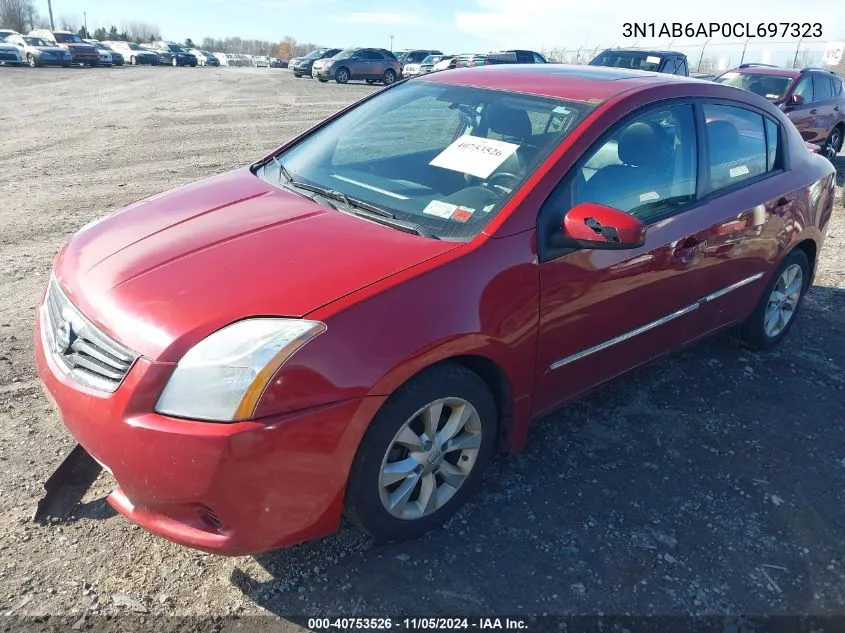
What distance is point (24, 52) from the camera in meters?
33.3

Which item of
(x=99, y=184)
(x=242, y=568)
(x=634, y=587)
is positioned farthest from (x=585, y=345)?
(x=99, y=184)

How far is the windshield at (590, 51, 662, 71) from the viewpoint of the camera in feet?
48.0

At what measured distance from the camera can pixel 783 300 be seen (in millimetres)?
4406

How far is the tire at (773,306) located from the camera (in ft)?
13.8

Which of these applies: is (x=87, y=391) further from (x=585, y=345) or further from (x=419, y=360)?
(x=585, y=345)

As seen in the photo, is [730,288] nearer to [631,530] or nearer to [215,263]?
[631,530]

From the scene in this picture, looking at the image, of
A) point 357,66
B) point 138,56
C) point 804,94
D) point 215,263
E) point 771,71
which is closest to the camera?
point 215,263

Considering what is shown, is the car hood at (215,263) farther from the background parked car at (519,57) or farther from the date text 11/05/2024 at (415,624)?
the background parked car at (519,57)

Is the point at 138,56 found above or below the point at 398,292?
below

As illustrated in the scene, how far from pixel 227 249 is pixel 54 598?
1.36 m

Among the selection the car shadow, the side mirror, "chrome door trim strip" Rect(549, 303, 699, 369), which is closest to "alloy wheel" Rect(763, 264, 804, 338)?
the car shadow

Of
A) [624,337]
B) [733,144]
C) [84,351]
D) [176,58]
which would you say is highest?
[733,144]

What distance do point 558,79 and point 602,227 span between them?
1150 mm

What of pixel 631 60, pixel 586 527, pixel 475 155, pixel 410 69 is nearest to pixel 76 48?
pixel 410 69
